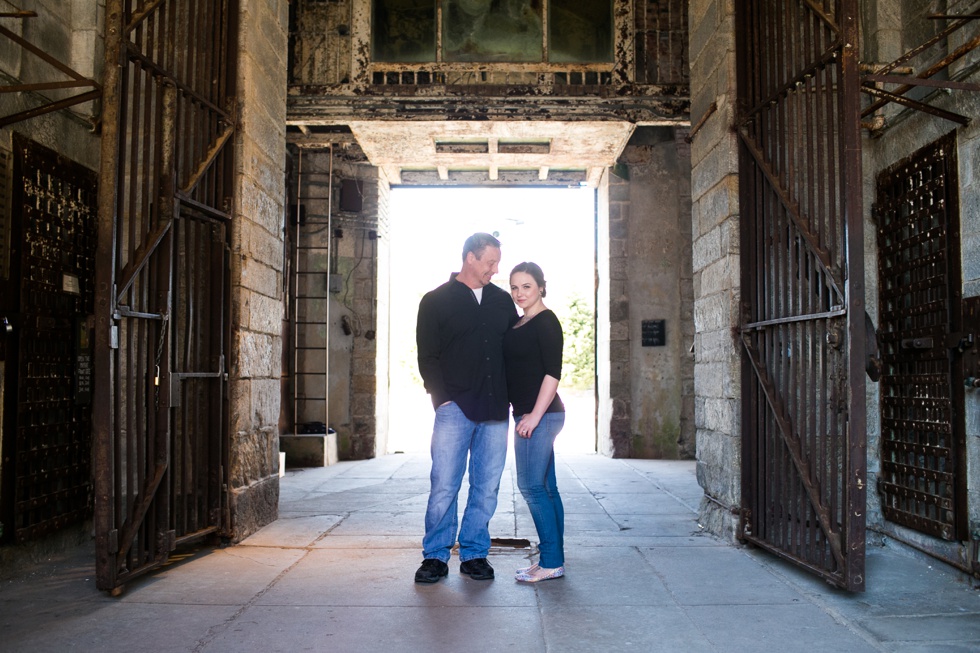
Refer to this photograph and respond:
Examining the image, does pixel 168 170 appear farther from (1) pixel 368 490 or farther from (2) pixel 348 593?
(1) pixel 368 490

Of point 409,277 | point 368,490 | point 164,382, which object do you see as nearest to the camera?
point 164,382

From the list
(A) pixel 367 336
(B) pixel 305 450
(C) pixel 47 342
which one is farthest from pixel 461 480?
(A) pixel 367 336

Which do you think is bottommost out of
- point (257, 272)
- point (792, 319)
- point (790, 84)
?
point (792, 319)

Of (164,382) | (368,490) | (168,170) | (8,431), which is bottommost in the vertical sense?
(368,490)

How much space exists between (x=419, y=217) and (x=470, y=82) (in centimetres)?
2490

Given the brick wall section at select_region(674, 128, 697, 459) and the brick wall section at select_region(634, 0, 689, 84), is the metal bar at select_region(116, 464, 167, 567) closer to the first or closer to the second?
the brick wall section at select_region(634, 0, 689, 84)

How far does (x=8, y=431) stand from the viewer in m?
4.47

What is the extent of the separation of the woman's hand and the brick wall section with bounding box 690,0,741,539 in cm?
158

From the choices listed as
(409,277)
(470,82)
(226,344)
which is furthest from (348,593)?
(409,277)

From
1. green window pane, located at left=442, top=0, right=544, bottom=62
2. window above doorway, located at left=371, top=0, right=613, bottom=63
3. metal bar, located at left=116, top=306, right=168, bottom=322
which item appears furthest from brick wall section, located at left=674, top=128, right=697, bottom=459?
metal bar, located at left=116, top=306, right=168, bottom=322

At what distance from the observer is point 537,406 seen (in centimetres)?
405

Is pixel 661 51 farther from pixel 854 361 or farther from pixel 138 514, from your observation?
pixel 138 514

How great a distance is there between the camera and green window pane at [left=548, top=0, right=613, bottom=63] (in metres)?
9.22

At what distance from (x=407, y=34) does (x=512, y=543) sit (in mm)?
6411
